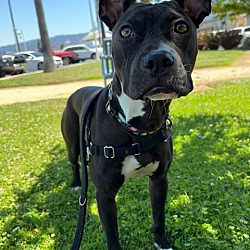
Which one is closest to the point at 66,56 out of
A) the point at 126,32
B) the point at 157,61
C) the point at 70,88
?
the point at 70,88

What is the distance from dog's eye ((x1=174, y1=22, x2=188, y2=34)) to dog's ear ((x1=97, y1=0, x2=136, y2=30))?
0.55 m

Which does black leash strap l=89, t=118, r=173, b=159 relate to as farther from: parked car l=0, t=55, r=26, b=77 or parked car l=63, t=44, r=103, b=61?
parked car l=63, t=44, r=103, b=61

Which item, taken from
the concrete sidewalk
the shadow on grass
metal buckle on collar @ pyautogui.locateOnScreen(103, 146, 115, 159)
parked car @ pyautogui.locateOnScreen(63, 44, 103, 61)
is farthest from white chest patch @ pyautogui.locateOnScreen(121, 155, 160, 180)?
parked car @ pyautogui.locateOnScreen(63, 44, 103, 61)

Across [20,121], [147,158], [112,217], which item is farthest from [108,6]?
[20,121]

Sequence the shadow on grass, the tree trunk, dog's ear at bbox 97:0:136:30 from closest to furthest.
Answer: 1. dog's ear at bbox 97:0:136:30
2. the shadow on grass
3. the tree trunk

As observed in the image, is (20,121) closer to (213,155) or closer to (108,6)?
(213,155)

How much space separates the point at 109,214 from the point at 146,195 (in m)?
1.28

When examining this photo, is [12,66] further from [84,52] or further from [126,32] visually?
[126,32]

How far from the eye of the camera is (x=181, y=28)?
2094 mm

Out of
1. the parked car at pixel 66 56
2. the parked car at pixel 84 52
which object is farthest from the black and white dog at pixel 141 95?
the parked car at pixel 84 52

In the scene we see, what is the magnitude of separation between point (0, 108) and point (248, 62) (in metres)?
11.3

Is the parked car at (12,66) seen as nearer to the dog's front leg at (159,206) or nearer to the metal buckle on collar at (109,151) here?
the dog's front leg at (159,206)

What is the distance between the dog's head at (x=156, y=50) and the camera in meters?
1.85

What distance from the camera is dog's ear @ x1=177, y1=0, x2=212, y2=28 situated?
241cm
